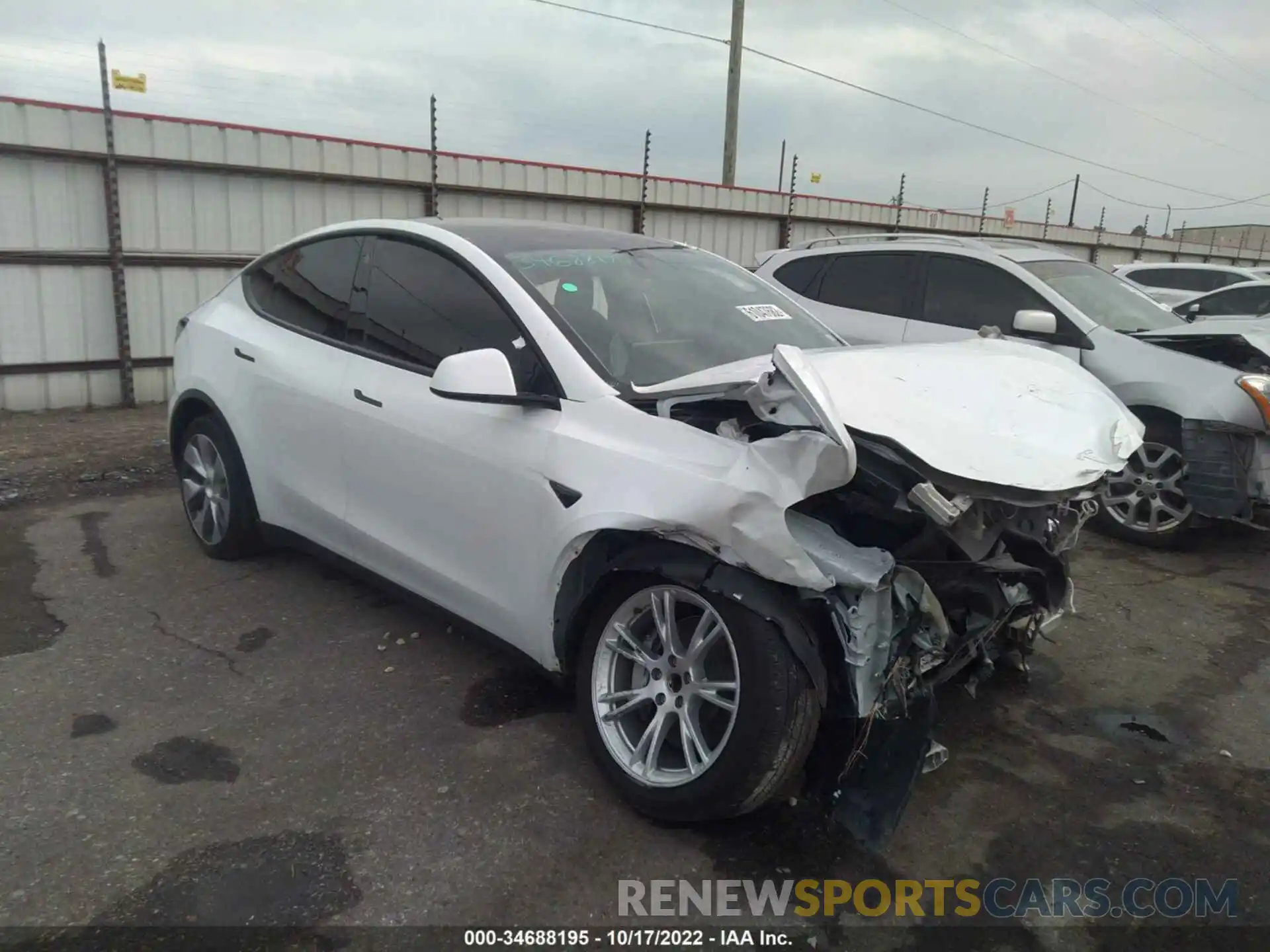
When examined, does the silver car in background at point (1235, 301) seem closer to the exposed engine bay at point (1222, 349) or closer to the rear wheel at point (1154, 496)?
the exposed engine bay at point (1222, 349)

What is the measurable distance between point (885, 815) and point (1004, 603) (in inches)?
30.6

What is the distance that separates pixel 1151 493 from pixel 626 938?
15.2ft

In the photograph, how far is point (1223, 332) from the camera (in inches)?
225

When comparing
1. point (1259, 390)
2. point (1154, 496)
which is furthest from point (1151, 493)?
point (1259, 390)

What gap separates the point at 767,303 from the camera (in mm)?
4098

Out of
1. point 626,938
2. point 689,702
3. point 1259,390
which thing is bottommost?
point 626,938

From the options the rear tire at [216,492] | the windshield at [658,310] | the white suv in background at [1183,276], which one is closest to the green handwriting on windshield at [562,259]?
the windshield at [658,310]

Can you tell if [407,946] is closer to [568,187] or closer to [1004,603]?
[1004,603]

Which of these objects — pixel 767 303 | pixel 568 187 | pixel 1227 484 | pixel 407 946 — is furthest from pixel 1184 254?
pixel 407 946

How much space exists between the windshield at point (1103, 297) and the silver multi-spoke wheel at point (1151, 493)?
3.03 ft

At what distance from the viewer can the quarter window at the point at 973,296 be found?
639 cm

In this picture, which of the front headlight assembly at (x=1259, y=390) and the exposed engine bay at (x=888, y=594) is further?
the front headlight assembly at (x=1259, y=390)

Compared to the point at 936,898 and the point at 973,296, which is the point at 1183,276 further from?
the point at 936,898

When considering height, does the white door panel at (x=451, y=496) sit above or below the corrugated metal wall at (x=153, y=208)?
below
